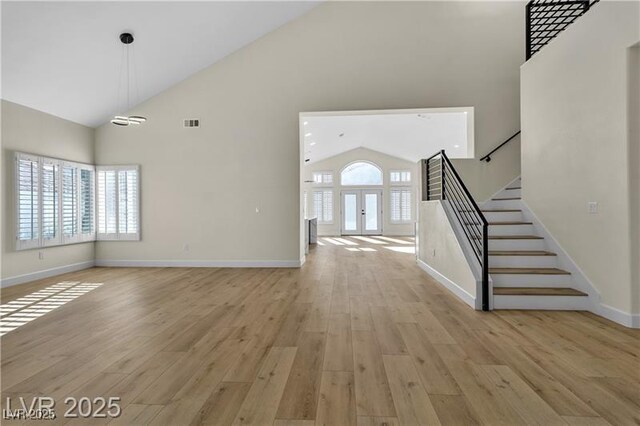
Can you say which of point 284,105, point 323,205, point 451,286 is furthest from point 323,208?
point 451,286

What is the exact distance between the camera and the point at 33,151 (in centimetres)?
531

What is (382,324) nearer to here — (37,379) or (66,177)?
(37,379)

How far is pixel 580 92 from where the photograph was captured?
364 centimetres

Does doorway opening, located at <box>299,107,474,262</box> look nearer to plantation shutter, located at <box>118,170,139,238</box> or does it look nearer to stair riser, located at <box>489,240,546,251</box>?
plantation shutter, located at <box>118,170,139,238</box>

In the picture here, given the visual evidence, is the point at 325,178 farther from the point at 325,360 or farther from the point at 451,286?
the point at 325,360

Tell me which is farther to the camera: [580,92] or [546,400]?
[580,92]

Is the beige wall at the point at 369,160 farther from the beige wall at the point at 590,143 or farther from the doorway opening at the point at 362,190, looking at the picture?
the beige wall at the point at 590,143

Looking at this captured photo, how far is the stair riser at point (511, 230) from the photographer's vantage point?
15.0ft

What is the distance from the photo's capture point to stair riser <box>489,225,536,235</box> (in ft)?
15.0

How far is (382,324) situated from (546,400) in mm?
1448

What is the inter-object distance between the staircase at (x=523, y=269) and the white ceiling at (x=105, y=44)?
5.16 metres

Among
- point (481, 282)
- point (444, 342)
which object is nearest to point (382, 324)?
point (444, 342)

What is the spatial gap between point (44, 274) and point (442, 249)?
644 centimetres

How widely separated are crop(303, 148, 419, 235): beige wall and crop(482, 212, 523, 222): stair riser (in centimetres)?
934
